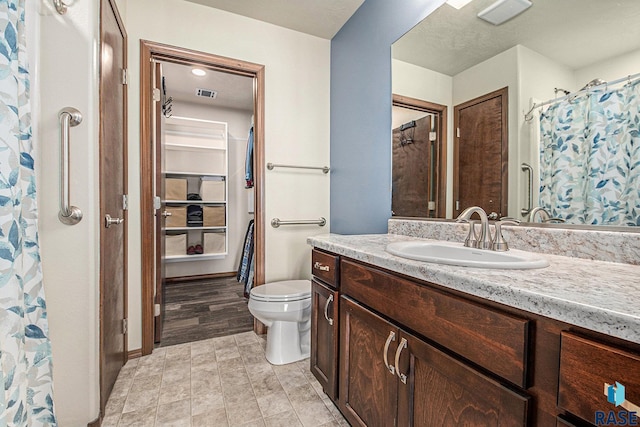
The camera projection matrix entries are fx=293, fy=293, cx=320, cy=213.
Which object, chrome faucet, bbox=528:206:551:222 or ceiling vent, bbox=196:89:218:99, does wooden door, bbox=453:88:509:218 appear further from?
ceiling vent, bbox=196:89:218:99

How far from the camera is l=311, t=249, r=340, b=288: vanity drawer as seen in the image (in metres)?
1.31

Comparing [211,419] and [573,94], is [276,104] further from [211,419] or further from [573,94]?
[211,419]

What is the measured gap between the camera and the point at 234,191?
399 centimetres

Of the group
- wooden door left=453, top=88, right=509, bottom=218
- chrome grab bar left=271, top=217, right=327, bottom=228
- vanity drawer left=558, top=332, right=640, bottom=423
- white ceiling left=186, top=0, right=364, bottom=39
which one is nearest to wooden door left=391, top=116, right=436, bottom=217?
wooden door left=453, top=88, right=509, bottom=218

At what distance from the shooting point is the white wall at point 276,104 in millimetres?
1864

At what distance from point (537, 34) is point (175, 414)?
2217mm

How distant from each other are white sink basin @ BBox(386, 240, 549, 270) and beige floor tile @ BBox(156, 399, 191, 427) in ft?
3.96

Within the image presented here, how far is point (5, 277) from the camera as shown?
2.22ft

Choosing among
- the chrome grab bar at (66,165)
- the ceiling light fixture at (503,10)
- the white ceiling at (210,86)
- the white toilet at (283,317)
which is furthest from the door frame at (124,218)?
the ceiling light fixture at (503,10)

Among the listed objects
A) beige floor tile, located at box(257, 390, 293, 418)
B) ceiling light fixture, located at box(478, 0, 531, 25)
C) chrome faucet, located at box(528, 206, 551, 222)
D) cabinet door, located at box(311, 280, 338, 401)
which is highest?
ceiling light fixture, located at box(478, 0, 531, 25)

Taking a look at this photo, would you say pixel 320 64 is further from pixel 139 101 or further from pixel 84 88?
pixel 84 88

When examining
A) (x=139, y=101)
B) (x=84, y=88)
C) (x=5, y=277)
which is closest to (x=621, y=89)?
(x=5, y=277)

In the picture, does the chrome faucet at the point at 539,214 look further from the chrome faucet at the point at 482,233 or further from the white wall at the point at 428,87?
the white wall at the point at 428,87

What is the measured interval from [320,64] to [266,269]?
172 centimetres
